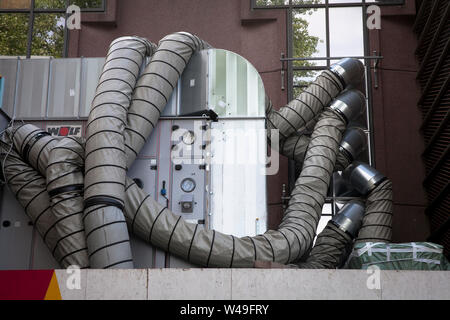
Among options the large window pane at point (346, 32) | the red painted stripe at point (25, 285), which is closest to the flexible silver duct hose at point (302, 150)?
the large window pane at point (346, 32)

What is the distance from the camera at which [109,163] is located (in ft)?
28.5

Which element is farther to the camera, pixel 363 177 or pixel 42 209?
pixel 363 177

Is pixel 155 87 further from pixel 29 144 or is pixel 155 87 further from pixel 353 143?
pixel 353 143

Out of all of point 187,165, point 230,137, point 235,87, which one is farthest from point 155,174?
point 235,87

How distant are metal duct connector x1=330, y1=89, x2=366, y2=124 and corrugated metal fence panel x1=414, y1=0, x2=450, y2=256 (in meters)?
1.55

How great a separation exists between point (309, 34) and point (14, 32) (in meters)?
6.84

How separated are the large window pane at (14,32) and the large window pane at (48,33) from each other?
36 cm

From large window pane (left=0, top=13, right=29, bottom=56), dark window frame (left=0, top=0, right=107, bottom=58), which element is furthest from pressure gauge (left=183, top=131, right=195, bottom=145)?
large window pane (left=0, top=13, right=29, bottom=56)

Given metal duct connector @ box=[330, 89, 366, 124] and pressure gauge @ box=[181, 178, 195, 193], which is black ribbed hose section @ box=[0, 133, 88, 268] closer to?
pressure gauge @ box=[181, 178, 195, 193]

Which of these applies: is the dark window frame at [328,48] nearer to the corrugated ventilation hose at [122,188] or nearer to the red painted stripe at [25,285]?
the corrugated ventilation hose at [122,188]

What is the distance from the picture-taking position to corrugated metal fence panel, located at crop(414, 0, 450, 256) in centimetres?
1195

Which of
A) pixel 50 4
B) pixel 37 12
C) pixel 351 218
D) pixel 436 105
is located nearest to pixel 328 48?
pixel 436 105

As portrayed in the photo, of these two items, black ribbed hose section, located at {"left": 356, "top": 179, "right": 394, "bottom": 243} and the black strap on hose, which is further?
black ribbed hose section, located at {"left": 356, "top": 179, "right": 394, "bottom": 243}
